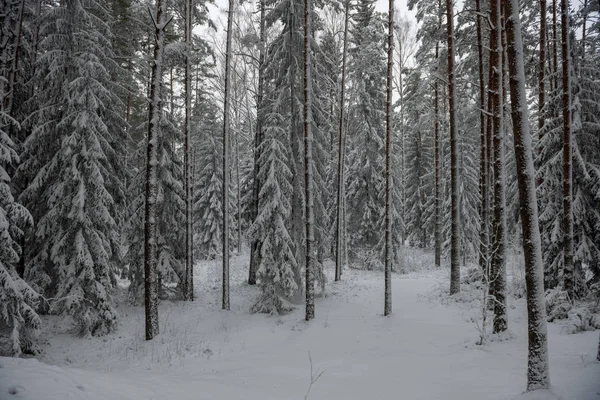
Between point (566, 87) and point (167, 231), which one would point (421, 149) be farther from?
point (167, 231)

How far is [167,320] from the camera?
12.7m

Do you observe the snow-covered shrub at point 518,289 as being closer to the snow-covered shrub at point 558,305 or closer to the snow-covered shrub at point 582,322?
the snow-covered shrub at point 558,305

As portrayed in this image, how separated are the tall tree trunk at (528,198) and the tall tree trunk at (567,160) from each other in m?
5.81

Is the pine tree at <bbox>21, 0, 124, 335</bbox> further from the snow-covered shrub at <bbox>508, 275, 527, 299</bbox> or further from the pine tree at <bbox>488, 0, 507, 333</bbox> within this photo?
the snow-covered shrub at <bbox>508, 275, 527, 299</bbox>

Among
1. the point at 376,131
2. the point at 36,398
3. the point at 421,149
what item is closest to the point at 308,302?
the point at 36,398

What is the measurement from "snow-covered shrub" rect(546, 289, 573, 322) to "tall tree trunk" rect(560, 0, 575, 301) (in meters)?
0.44

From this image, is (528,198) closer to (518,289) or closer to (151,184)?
(518,289)

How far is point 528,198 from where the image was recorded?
17.7 ft

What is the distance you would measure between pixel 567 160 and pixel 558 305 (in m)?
4.32

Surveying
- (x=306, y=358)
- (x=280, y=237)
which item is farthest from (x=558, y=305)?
(x=280, y=237)

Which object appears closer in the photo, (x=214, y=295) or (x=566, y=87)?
(x=566, y=87)

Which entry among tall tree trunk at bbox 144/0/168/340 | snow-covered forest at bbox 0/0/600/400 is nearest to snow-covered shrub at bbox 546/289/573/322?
snow-covered forest at bbox 0/0/600/400

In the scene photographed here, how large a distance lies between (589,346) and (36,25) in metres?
21.1

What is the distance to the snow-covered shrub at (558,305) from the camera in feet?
29.7
